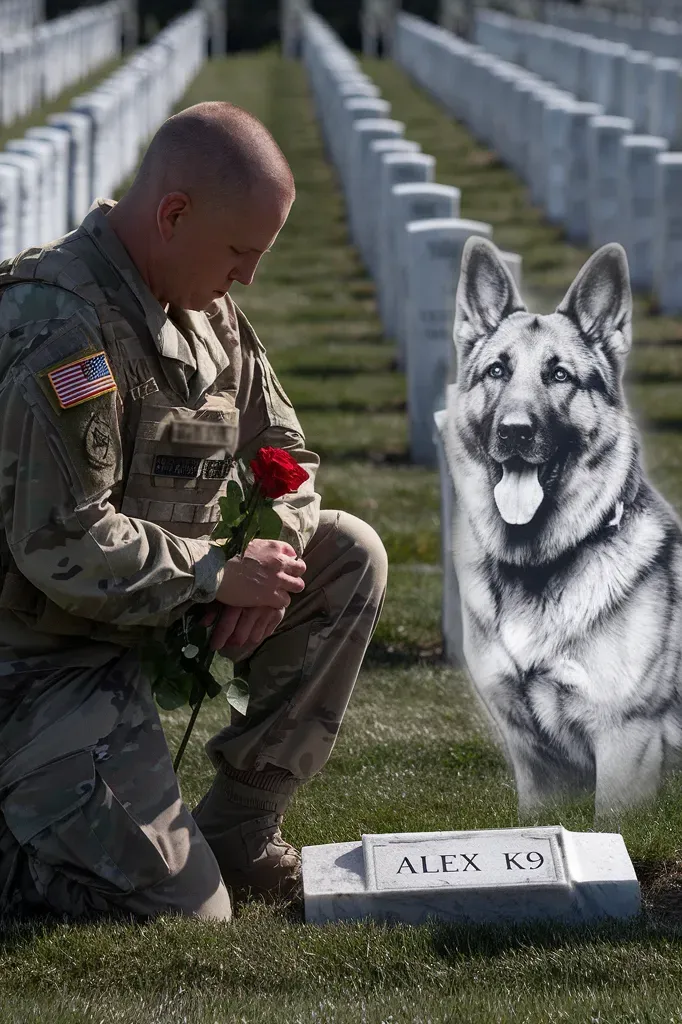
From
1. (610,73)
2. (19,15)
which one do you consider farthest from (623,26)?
(19,15)

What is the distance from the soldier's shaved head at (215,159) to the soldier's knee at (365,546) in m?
0.75

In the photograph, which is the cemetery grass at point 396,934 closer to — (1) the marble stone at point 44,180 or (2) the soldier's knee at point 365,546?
(2) the soldier's knee at point 365,546

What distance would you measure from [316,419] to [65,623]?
4.99 m

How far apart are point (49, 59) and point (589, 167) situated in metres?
14.7

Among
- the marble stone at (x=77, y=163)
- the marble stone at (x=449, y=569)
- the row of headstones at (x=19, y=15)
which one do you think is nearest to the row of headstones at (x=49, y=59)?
the row of headstones at (x=19, y=15)

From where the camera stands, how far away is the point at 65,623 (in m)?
3.15

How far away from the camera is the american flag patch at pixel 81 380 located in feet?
9.59

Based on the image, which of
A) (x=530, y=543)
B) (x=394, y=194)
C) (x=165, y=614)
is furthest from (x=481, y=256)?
(x=394, y=194)

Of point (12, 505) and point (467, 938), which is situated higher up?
point (12, 505)

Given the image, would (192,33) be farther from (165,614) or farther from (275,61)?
(165,614)

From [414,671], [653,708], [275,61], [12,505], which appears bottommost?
[275,61]

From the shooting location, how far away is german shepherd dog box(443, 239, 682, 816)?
3893mm

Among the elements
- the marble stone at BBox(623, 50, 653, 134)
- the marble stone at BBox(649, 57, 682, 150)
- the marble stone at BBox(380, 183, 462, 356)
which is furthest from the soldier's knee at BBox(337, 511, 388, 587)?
the marble stone at BBox(623, 50, 653, 134)

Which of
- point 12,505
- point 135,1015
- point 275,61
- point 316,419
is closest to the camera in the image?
Result: point 135,1015
